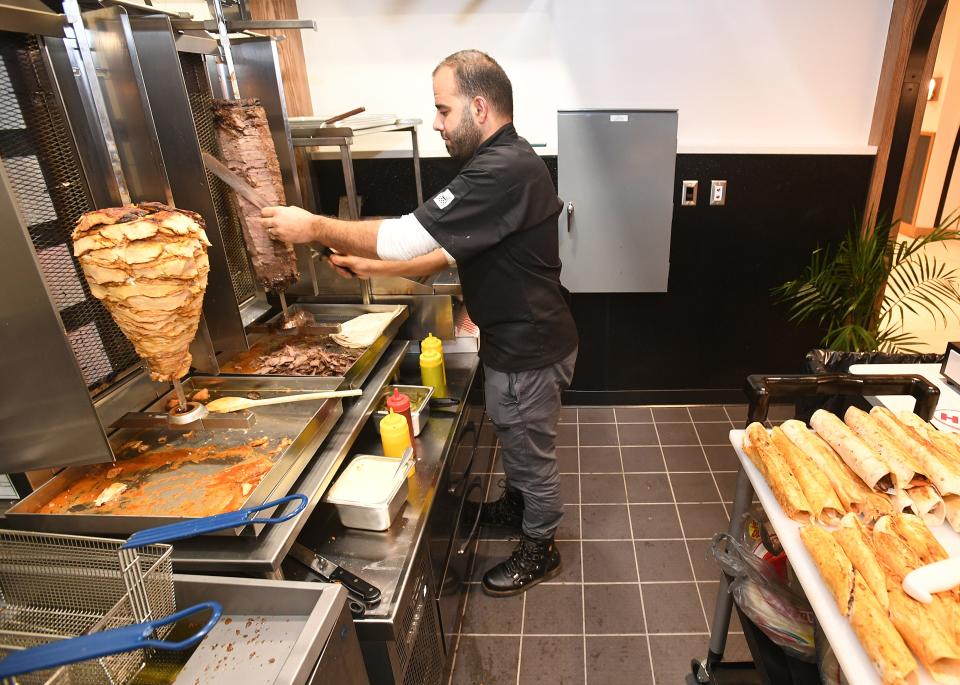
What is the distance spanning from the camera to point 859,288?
3.20 meters

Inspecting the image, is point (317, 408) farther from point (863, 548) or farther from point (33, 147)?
point (863, 548)

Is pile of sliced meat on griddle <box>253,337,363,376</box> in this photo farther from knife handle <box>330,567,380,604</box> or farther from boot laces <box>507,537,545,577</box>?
boot laces <box>507,537,545,577</box>

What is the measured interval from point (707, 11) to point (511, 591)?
3134mm

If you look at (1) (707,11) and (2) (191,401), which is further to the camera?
(1) (707,11)

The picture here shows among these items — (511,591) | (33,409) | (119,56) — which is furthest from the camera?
(511,591)

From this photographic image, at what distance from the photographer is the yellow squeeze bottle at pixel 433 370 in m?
2.50

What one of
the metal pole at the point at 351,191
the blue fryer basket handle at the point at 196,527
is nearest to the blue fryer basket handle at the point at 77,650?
the blue fryer basket handle at the point at 196,527

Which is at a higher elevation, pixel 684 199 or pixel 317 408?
pixel 684 199

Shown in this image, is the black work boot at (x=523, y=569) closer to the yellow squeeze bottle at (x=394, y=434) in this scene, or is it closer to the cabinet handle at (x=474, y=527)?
the cabinet handle at (x=474, y=527)

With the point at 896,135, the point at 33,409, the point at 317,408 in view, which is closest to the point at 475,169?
the point at 317,408

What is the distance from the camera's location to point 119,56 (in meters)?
1.39

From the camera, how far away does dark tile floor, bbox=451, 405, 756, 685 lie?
2195 mm

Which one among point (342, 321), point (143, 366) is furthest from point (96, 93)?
point (342, 321)

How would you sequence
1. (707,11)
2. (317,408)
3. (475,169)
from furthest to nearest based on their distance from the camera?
(707,11) → (475,169) → (317,408)
